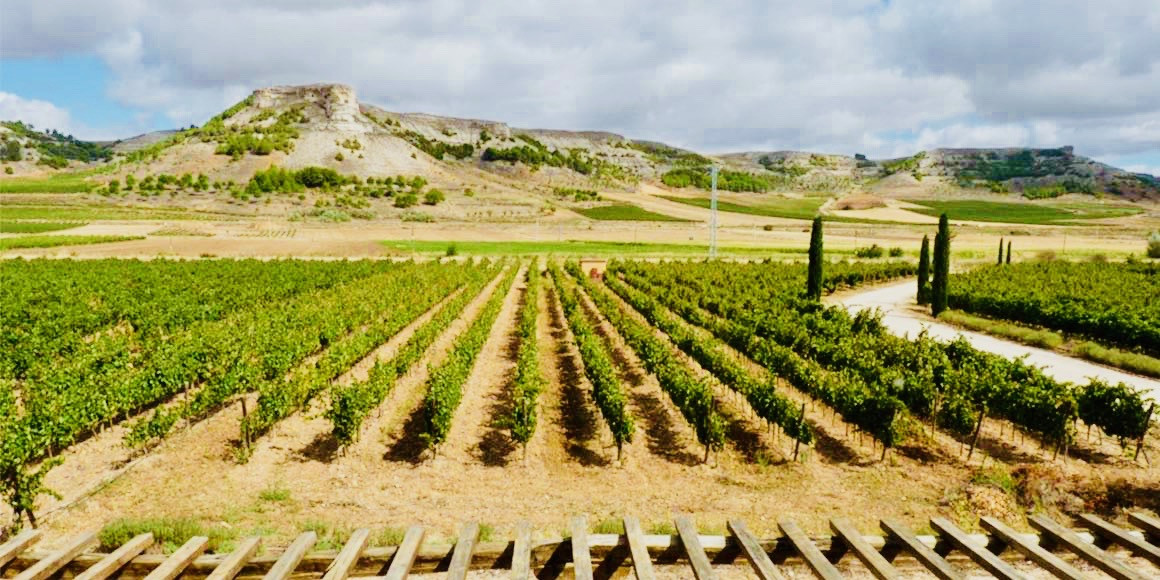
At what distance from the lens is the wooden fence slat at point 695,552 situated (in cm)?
467

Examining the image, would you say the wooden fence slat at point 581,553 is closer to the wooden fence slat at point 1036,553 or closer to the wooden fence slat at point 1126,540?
the wooden fence slat at point 1036,553

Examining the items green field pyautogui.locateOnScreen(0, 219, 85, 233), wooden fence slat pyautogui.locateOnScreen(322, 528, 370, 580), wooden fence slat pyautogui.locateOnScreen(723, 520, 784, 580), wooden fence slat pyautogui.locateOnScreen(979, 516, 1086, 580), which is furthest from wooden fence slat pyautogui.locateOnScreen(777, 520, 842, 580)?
green field pyautogui.locateOnScreen(0, 219, 85, 233)

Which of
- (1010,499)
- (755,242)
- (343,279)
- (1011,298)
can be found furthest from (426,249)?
(1010,499)

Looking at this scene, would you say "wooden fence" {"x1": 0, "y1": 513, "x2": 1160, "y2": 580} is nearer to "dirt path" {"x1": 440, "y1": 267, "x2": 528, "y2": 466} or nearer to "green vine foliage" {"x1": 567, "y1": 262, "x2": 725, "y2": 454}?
"green vine foliage" {"x1": 567, "y1": 262, "x2": 725, "y2": 454}

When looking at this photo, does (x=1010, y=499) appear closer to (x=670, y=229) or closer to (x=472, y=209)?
(x=670, y=229)

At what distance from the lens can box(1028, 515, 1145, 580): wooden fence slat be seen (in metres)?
4.63

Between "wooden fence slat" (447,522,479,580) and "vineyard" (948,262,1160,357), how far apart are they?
30478mm

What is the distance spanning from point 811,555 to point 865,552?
18.8 inches

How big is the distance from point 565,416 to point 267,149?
155 metres

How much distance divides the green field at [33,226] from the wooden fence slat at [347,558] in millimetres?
100309

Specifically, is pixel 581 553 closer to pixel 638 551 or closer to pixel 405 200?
pixel 638 551

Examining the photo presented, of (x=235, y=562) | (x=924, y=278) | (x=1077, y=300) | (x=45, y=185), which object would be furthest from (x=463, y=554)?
(x=45, y=185)

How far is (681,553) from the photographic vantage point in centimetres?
550

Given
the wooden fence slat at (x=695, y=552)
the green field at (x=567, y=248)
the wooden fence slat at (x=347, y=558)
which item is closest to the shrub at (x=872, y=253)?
the green field at (x=567, y=248)
